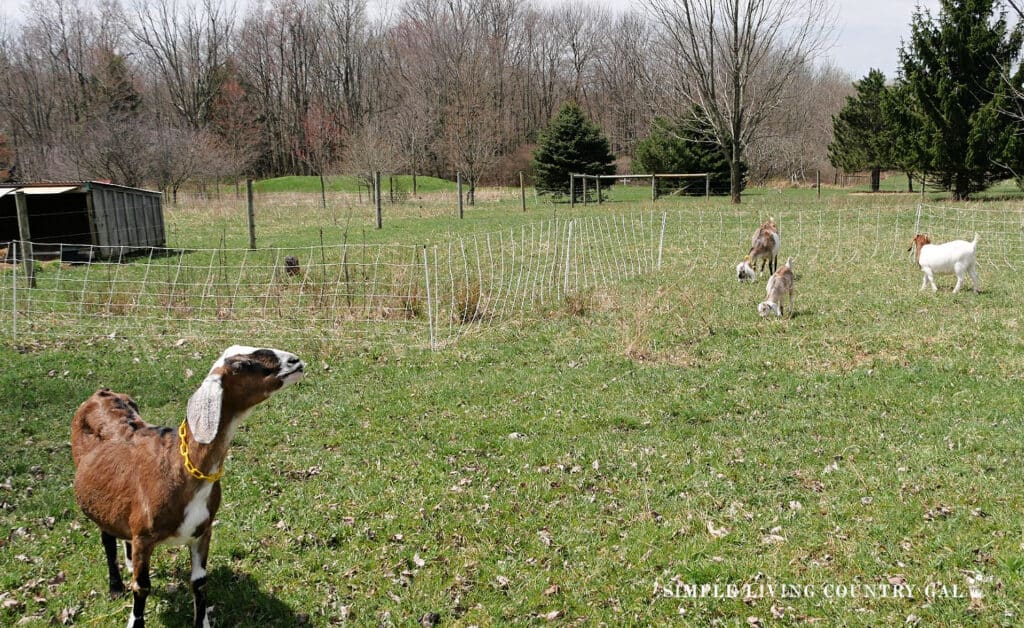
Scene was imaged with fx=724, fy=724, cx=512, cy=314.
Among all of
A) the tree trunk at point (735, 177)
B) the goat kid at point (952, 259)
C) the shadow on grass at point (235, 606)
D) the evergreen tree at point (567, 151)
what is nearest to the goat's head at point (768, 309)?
the goat kid at point (952, 259)

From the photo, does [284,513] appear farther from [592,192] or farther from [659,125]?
[659,125]

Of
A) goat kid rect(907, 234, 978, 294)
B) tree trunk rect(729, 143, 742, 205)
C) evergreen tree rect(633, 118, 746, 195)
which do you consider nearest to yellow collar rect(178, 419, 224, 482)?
goat kid rect(907, 234, 978, 294)

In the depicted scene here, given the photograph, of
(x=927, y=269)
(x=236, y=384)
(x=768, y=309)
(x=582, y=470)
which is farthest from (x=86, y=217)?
(x=927, y=269)

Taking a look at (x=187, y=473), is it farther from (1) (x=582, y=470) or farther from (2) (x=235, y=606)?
(1) (x=582, y=470)

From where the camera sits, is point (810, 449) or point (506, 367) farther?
point (506, 367)

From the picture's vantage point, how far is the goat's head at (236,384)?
340cm

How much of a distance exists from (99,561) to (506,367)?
4.69 m

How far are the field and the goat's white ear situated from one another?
1.25 m

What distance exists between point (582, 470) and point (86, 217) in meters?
17.7

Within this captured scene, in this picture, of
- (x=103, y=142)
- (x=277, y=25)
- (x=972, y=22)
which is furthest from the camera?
(x=277, y=25)

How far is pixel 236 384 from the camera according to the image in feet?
11.4

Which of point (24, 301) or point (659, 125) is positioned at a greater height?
point (659, 125)

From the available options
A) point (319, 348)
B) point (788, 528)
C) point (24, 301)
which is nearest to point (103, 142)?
point (24, 301)

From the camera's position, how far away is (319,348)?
9.10 metres
